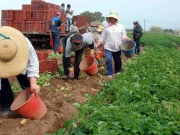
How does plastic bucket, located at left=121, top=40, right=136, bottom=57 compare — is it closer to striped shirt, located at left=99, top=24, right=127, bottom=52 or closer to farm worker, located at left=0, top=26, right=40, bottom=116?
striped shirt, located at left=99, top=24, right=127, bottom=52

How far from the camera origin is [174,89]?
5.15 meters

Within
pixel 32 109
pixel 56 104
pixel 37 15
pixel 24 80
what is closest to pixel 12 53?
pixel 32 109

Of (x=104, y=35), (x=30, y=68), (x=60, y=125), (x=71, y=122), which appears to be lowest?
(x=60, y=125)

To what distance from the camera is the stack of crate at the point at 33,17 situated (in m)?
13.4

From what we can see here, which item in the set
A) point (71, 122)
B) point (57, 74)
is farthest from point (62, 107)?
point (57, 74)

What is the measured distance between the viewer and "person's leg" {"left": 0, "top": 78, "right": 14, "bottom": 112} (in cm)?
450

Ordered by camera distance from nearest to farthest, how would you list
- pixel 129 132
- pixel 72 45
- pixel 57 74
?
pixel 129 132, pixel 72 45, pixel 57 74

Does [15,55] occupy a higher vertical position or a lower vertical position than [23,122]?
higher

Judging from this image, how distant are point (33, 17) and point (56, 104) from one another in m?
9.41

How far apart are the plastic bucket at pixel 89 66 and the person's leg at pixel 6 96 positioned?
2.51 meters

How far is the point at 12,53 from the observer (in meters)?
3.62

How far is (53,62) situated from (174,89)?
3257 millimetres

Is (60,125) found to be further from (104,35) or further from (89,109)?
(104,35)

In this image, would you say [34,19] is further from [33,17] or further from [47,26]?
[47,26]
